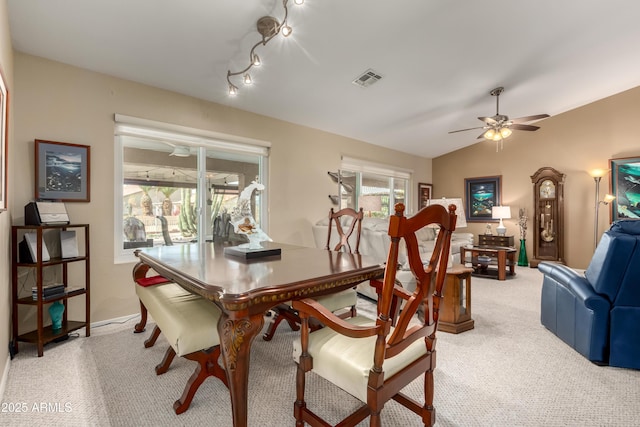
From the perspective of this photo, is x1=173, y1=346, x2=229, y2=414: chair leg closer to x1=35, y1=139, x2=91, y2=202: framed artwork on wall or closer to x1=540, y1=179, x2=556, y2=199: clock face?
x1=35, y1=139, x2=91, y2=202: framed artwork on wall

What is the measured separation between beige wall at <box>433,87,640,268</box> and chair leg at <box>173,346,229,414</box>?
20.1 ft

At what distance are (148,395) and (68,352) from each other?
1039 mm

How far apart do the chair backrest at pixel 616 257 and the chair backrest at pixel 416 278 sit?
153 centimetres

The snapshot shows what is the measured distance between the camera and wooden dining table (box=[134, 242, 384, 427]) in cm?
119

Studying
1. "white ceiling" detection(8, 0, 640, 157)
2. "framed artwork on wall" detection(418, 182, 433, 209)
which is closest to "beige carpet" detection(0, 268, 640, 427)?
"white ceiling" detection(8, 0, 640, 157)

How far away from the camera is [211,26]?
2.32 m

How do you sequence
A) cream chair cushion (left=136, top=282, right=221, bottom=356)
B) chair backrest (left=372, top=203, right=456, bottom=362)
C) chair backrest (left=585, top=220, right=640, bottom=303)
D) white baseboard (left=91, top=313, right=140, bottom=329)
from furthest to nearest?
white baseboard (left=91, top=313, right=140, bottom=329)
chair backrest (left=585, top=220, right=640, bottom=303)
cream chair cushion (left=136, top=282, right=221, bottom=356)
chair backrest (left=372, top=203, right=456, bottom=362)

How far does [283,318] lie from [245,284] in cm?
137

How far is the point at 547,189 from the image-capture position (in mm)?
5621

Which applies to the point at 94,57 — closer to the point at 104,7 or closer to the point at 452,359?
the point at 104,7

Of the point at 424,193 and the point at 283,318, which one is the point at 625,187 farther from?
Answer: the point at 283,318

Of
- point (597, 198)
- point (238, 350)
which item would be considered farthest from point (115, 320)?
point (597, 198)

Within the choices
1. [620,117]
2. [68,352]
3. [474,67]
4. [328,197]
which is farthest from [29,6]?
[620,117]

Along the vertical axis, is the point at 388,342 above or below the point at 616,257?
below
